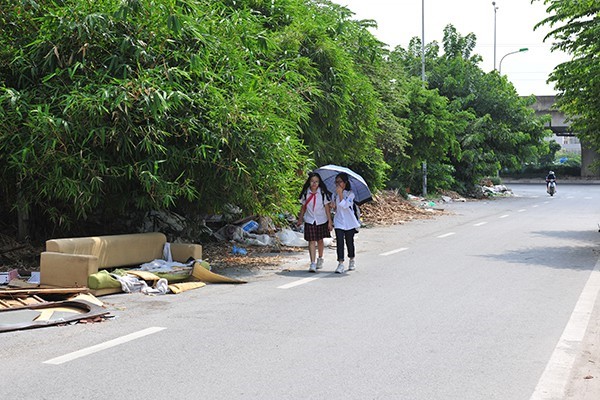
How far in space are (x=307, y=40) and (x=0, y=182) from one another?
695cm

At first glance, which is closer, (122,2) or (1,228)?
(122,2)

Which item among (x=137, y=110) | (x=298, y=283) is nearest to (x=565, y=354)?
(x=298, y=283)

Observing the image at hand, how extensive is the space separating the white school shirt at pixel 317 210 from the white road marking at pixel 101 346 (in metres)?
4.84

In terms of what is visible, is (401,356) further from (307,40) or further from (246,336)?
(307,40)

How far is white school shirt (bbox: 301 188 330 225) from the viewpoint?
11.4 meters

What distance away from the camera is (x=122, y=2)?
956cm

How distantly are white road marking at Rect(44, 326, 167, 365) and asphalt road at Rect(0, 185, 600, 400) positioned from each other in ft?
0.05

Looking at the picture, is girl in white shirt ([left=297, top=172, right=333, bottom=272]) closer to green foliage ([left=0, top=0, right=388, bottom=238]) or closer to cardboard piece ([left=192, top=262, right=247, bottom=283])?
green foliage ([left=0, top=0, right=388, bottom=238])

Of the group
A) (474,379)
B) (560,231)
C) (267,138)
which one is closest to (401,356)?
(474,379)

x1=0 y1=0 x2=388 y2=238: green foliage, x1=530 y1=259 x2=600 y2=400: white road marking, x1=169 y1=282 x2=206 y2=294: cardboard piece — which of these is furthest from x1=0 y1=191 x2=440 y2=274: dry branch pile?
x1=530 y1=259 x2=600 y2=400: white road marking

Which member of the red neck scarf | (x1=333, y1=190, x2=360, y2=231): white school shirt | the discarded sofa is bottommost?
the discarded sofa

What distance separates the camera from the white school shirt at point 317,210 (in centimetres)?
1136

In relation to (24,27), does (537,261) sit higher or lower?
lower

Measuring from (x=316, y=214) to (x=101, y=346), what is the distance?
226 inches
